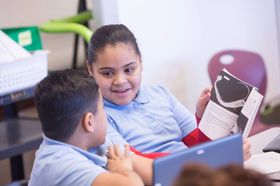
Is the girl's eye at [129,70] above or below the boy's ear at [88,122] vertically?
above

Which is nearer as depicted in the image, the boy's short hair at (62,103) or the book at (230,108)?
the boy's short hair at (62,103)

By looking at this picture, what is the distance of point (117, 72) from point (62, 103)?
0.35 m

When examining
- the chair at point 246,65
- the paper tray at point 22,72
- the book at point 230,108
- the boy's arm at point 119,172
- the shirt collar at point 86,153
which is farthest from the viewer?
the chair at point 246,65

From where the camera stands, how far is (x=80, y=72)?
1.30 metres

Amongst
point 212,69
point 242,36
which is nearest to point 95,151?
point 212,69

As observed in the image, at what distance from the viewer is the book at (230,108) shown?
1345 millimetres

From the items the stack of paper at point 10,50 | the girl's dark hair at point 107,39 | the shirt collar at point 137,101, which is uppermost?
the girl's dark hair at point 107,39

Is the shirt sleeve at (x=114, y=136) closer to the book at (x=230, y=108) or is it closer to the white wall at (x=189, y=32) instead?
the book at (x=230, y=108)

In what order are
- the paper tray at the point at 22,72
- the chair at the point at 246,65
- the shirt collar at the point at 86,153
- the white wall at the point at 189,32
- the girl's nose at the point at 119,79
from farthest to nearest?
1. the chair at the point at 246,65
2. the white wall at the point at 189,32
3. the paper tray at the point at 22,72
4. the girl's nose at the point at 119,79
5. the shirt collar at the point at 86,153

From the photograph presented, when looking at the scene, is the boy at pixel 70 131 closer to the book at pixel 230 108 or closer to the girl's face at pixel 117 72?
the girl's face at pixel 117 72

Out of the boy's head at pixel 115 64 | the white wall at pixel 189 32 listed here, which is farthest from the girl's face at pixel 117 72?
the white wall at pixel 189 32

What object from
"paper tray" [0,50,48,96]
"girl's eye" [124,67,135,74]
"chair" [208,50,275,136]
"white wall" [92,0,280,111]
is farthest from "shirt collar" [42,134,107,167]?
"chair" [208,50,275,136]

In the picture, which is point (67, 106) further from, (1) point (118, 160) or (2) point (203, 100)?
(2) point (203, 100)

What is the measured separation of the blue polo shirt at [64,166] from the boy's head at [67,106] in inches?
1.6
